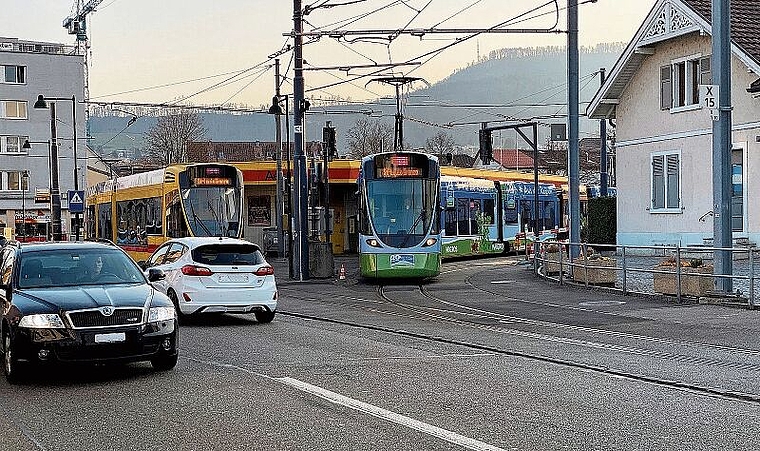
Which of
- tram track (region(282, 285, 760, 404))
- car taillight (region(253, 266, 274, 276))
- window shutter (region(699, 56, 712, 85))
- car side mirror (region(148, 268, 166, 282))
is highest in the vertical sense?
window shutter (region(699, 56, 712, 85))

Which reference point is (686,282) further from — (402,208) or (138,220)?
(138,220)

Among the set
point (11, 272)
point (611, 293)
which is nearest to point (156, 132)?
point (611, 293)

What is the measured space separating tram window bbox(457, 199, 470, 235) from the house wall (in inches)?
291

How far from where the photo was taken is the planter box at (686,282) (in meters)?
21.9

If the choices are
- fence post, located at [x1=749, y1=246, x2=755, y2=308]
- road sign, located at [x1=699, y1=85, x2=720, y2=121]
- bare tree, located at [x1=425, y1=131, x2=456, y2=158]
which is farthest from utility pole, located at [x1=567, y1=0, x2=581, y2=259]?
bare tree, located at [x1=425, y1=131, x2=456, y2=158]

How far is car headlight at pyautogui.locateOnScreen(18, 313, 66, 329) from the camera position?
11.8 m

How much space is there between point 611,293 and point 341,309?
598cm

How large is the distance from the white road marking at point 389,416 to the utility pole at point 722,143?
11.9 metres

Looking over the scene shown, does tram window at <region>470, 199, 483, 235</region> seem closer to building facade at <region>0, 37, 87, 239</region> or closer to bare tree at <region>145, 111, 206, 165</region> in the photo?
bare tree at <region>145, 111, 206, 165</region>

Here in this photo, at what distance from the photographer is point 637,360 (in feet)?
45.1

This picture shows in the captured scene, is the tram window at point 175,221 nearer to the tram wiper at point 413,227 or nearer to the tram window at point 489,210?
the tram wiper at point 413,227

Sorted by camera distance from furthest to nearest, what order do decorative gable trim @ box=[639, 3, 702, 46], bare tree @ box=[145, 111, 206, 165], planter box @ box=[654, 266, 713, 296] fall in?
bare tree @ box=[145, 111, 206, 165] → decorative gable trim @ box=[639, 3, 702, 46] → planter box @ box=[654, 266, 713, 296]

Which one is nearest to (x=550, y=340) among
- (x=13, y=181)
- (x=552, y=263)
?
(x=552, y=263)

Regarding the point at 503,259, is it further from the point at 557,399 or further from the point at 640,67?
the point at 557,399
